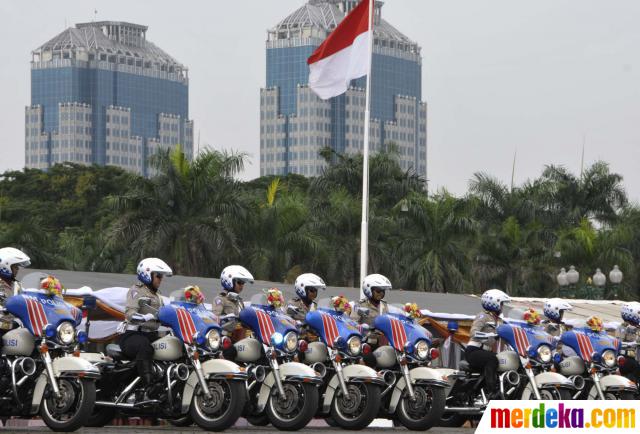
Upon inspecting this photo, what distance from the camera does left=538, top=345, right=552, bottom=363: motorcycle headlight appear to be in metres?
18.0

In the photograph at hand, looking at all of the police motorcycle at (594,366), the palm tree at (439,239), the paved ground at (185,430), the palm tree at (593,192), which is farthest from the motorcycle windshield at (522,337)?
the palm tree at (593,192)

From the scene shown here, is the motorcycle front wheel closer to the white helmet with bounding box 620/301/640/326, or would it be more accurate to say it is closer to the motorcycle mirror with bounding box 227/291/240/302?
the motorcycle mirror with bounding box 227/291/240/302

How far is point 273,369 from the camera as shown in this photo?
1518 centimetres

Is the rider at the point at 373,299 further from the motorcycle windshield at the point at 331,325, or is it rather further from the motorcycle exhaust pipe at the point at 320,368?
the motorcycle exhaust pipe at the point at 320,368

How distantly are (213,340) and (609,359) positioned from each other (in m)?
6.75

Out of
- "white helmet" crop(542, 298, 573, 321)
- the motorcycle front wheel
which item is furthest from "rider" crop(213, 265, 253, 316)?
"white helmet" crop(542, 298, 573, 321)

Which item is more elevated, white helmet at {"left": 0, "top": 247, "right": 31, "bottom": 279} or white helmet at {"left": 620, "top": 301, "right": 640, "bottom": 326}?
white helmet at {"left": 0, "top": 247, "right": 31, "bottom": 279}

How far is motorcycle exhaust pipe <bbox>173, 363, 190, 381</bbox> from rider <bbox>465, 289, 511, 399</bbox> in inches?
175

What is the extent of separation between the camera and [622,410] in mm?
11492

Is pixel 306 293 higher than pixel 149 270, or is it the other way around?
pixel 149 270

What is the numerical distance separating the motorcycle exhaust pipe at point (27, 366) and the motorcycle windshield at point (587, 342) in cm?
804

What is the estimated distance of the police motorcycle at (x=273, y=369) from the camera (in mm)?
15086

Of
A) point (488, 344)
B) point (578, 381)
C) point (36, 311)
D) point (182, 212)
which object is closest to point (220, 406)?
point (36, 311)

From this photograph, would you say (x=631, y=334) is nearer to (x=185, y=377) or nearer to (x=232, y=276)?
(x=232, y=276)
